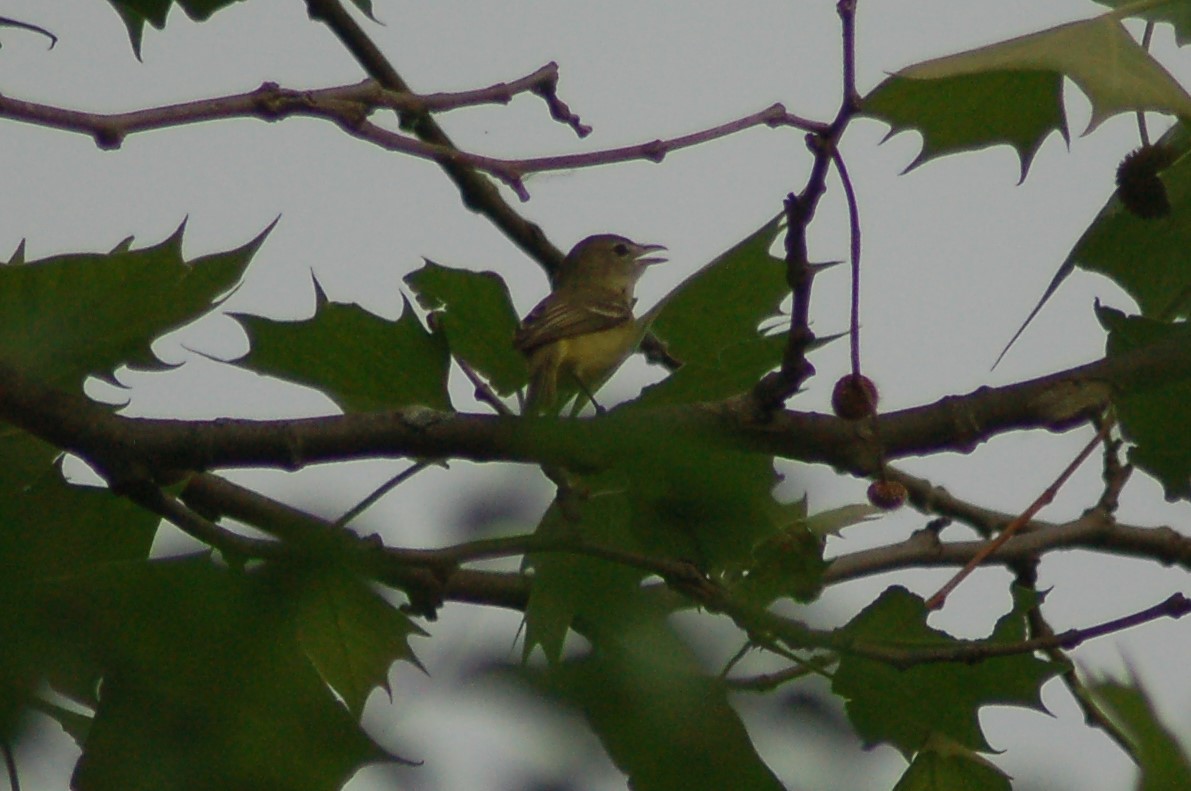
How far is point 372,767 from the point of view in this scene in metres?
0.82

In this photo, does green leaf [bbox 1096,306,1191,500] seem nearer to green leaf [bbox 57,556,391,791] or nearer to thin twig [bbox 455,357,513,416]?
thin twig [bbox 455,357,513,416]

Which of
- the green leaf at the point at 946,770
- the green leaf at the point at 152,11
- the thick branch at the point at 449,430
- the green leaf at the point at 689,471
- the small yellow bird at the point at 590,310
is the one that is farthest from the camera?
the small yellow bird at the point at 590,310

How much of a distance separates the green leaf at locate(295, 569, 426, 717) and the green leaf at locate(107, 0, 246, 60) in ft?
5.02

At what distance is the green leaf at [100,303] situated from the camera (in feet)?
4.19

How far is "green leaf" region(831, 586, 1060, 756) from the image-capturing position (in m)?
1.64

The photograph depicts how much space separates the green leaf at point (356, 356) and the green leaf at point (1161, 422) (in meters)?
1.06

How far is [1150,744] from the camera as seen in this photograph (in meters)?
0.79

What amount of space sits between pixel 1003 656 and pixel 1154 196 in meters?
1.01

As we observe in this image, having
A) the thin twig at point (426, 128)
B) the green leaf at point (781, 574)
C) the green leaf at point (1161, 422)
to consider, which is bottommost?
the green leaf at point (781, 574)

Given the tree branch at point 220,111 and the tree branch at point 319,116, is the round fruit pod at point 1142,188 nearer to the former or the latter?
the tree branch at point 319,116

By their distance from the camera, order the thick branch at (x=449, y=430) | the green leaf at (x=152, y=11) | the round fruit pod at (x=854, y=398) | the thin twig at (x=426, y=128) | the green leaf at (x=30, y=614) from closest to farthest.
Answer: the green leaf at (x=30, y=614)
the thick branch at (x=449, y=430)
the round fruit pod at (x=854, y=398)
the green leaf at (x=152, y=11)
the thin twig at (x=426, y=128)

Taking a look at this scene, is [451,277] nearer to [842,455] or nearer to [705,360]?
[705,360]

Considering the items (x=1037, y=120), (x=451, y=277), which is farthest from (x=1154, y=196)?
(x=451, y=277)

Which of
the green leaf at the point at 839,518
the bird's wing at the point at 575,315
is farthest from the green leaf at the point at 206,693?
the bird's wing at the point at 575,315
